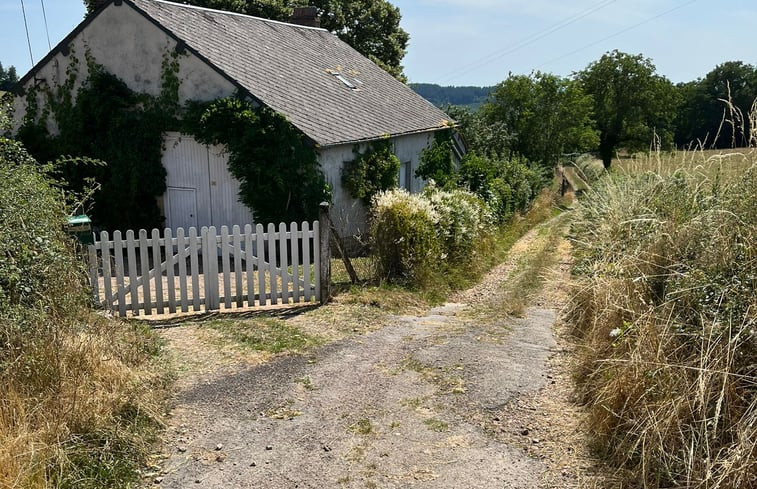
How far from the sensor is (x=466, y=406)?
5.61 meters

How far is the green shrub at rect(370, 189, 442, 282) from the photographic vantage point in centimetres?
1026

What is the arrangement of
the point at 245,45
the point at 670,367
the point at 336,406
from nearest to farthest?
the point at 670,367, the point at 336,406, the point at 245,45

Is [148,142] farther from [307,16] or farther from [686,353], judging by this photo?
[686,353]

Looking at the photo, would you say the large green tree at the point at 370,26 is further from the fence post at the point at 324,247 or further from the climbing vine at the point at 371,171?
the fence post at the point at 324,247

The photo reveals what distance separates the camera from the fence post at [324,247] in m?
8.81

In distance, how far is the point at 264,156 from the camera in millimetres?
13000

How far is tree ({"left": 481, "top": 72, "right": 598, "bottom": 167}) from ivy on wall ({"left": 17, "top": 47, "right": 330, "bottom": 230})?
2143 cm

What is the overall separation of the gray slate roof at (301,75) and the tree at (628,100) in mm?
32201

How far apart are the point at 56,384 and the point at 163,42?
1077cm

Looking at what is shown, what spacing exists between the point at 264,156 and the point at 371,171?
10.9 feet

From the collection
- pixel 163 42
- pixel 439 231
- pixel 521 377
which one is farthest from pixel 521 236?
pixel 521 377

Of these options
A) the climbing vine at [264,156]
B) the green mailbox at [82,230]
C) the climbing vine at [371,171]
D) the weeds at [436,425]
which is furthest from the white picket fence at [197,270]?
the climbing vine at [371,171]

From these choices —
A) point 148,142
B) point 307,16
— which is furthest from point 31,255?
point 307,16

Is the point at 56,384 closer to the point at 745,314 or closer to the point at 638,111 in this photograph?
the point at 745,314
